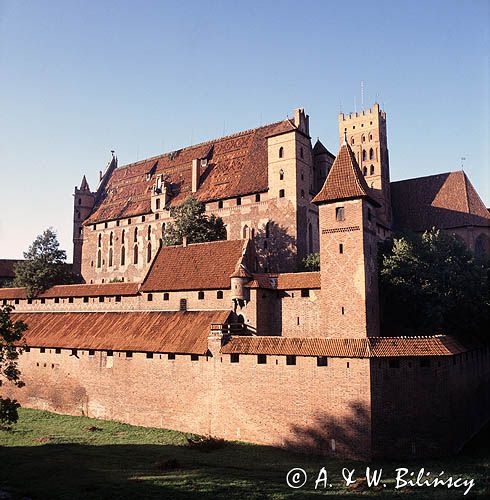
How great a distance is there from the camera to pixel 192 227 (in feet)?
144

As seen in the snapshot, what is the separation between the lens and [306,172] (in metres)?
44.9

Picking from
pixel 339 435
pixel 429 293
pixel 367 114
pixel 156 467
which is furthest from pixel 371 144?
pixel 156 467

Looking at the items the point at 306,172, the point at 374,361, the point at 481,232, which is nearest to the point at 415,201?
the point at 481,232

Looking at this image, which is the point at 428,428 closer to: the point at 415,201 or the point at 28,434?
the point at 28,434

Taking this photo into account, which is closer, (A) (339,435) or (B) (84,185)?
(A) (339,435)

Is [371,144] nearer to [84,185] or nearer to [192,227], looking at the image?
[192,227]

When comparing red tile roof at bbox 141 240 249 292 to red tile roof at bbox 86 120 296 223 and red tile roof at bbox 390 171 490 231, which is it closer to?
red tile roof at bbox 86 120 296 223

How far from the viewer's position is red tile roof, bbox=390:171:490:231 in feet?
169

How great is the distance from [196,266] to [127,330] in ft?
21.0

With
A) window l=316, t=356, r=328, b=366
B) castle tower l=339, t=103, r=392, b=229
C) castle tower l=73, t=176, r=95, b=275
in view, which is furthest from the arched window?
window l=316, t=356, r=328, b=366

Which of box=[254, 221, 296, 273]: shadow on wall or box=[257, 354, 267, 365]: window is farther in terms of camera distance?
box=[254, 221, 296, 273]: shadow on wall

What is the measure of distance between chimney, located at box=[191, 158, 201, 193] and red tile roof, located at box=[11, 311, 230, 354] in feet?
63.0

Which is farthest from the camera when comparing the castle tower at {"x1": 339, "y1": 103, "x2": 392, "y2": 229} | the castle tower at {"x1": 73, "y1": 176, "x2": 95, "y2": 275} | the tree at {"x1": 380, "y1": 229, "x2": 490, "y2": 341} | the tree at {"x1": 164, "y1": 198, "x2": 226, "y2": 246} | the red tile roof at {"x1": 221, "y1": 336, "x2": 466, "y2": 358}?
the castle tower at {"x1": 73, "y1": 176, "x2": 95, "y2": 275}

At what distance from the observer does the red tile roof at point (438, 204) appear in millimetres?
51406
